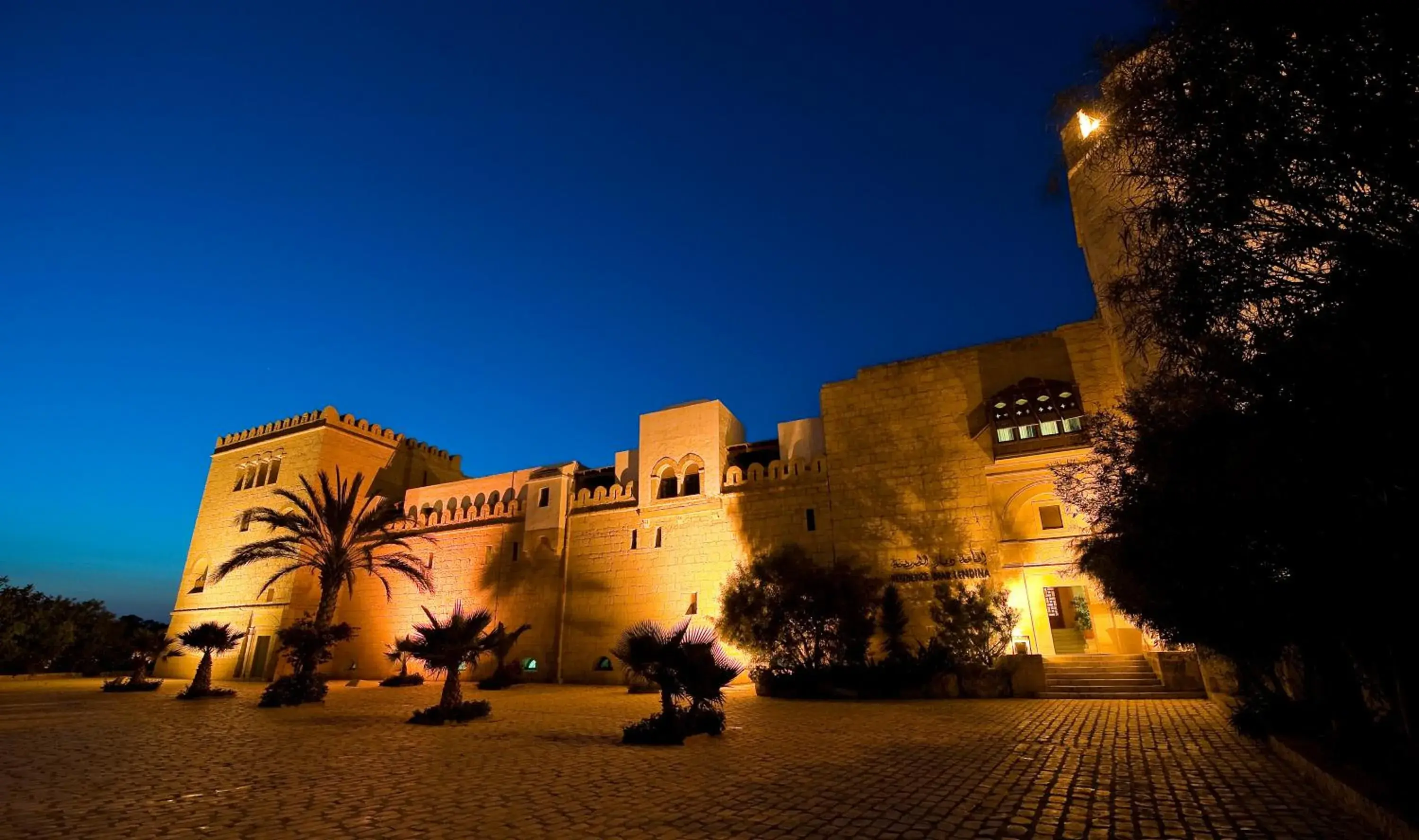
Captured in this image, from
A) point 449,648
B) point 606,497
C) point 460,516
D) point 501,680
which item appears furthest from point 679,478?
point 449,648

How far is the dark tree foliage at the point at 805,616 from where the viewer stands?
47.2ft

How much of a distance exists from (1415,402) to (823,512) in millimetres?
15012

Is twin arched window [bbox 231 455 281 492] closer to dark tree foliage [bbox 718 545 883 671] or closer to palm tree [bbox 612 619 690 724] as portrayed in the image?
dark tree foliage [bbox 718 545 883 671]

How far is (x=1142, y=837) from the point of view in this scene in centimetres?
389

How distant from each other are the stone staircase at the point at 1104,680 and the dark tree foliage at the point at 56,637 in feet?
99.4

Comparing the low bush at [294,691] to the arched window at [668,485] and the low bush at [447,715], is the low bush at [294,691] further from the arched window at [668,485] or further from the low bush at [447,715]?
the arched window at [668,485]

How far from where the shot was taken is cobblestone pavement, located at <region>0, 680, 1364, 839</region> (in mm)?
4180

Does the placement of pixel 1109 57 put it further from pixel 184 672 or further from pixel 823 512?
pixel 184 672

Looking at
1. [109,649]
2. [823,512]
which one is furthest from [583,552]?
[109,649]

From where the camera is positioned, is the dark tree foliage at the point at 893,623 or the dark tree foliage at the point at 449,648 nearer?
the dark tree foliage at the point at 449,648

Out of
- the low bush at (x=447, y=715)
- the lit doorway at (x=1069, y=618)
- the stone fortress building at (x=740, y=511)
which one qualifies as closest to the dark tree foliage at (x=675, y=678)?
the low bush at (x=447, y=715)

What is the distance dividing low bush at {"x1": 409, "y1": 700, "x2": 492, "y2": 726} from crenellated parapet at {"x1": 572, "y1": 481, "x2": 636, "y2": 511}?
10647 mm

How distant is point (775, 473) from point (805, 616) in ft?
17.5

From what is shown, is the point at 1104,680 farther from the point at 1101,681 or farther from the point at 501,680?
the point at 501,680
